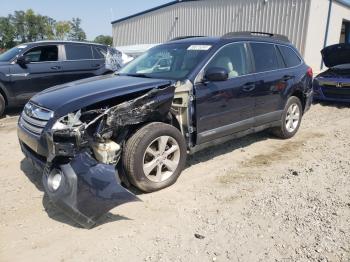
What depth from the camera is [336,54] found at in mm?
10023

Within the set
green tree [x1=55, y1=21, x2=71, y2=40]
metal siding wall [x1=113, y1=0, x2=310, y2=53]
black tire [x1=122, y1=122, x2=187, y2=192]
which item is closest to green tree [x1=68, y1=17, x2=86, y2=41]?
green tree [x1=55, y1=21, x2=71, y2=40]

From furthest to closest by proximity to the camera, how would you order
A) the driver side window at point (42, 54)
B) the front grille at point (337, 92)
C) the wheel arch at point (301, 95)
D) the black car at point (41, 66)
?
the front grille at point (337, 92)
the driver side window at point (42, 54)
the black car at point (41, 66)
the wheel arch at point (301, 95)

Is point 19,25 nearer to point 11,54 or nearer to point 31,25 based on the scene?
point 31,25

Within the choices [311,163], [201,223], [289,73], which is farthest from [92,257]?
[289,73]

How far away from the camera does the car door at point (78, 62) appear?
8836 mm

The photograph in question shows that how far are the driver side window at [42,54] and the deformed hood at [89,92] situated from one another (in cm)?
448

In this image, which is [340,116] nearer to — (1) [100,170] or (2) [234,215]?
(2) [234,215]

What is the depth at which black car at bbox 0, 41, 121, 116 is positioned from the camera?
802cm

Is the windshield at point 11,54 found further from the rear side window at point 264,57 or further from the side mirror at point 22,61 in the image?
the rear side window at point 264,57

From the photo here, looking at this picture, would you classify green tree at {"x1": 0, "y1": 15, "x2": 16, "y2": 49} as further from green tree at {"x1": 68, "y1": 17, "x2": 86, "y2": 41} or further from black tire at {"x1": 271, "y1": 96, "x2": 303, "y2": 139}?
black tire at {"x1": 271, "y1": 96, "x2": 303, "y2": 139}

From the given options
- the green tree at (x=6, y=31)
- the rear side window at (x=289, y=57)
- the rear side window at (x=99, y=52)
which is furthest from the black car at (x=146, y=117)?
the green tree at (x=6, y=31)

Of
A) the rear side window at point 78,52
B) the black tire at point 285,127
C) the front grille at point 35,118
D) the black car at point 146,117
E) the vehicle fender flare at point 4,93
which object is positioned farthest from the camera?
the rear side window at point 78,52

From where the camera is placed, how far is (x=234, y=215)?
12.0 feet

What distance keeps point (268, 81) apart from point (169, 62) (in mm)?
1645
